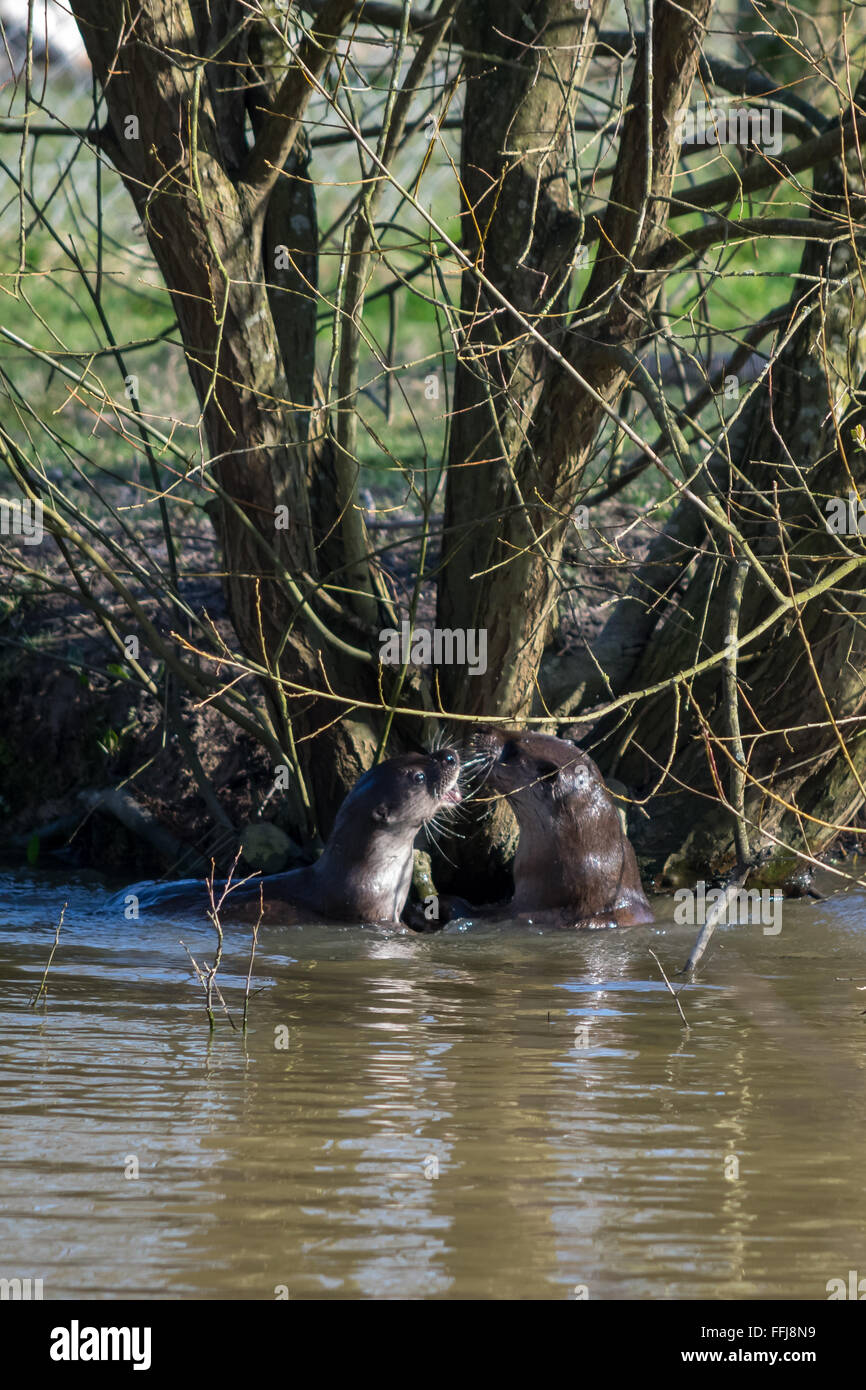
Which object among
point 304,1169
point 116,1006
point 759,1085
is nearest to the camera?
point 304,1169

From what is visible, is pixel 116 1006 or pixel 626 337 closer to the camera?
pixel 116 1006

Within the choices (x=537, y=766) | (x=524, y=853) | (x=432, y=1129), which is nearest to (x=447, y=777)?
(x=537, y=766)

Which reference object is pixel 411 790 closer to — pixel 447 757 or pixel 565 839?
pixel 447 757

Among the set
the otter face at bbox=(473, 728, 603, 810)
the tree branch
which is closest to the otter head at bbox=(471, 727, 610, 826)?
the otter face at bbox=(473, 728, 603, 810)

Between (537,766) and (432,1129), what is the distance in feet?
8.73

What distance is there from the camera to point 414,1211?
2.63 metres

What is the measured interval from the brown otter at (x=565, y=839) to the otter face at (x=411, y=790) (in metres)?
0.23

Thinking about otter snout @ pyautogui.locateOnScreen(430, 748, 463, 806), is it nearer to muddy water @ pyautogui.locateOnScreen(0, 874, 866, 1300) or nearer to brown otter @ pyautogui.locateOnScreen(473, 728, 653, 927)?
brown otter @ pyautogui.locateOnScreen(473, 728, 653, 927)

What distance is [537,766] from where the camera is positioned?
566 cm

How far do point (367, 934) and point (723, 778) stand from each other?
4.36 ft

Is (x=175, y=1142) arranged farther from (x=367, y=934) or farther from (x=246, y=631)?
(x=246, y=631)

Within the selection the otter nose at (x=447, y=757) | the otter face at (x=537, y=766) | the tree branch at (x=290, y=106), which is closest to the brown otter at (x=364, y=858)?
→ the otter nose at (x=447, y=757)
